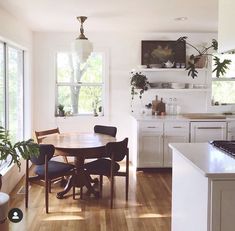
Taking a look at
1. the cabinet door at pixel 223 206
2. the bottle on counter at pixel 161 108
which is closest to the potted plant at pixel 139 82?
the bottle on counter at pixel 161 108

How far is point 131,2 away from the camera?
396 centimetres

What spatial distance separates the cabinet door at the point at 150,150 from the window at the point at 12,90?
1.93 m

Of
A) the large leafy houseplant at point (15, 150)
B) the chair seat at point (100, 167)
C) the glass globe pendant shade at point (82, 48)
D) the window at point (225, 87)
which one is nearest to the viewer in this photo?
the large leafy houseplant at point (15, 150)

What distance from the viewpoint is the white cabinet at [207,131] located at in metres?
5.70

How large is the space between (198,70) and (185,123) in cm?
107

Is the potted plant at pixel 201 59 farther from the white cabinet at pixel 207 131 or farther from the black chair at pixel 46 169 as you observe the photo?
the black chair at pixel 46 169

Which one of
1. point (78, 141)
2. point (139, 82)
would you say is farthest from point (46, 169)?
point (139, 82)

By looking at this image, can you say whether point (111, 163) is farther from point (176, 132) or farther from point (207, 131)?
point (207, 131)

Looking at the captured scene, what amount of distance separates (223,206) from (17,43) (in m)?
3.90

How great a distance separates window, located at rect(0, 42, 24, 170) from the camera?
468 centimetres

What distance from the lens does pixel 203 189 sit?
2139 millimetres

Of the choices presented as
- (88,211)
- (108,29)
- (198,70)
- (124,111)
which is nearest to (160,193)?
(88,211)

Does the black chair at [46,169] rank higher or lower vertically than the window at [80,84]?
lower

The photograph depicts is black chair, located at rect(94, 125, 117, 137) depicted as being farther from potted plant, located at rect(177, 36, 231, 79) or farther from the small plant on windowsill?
potted plant, located at rect(177, 36, 231, 79)
